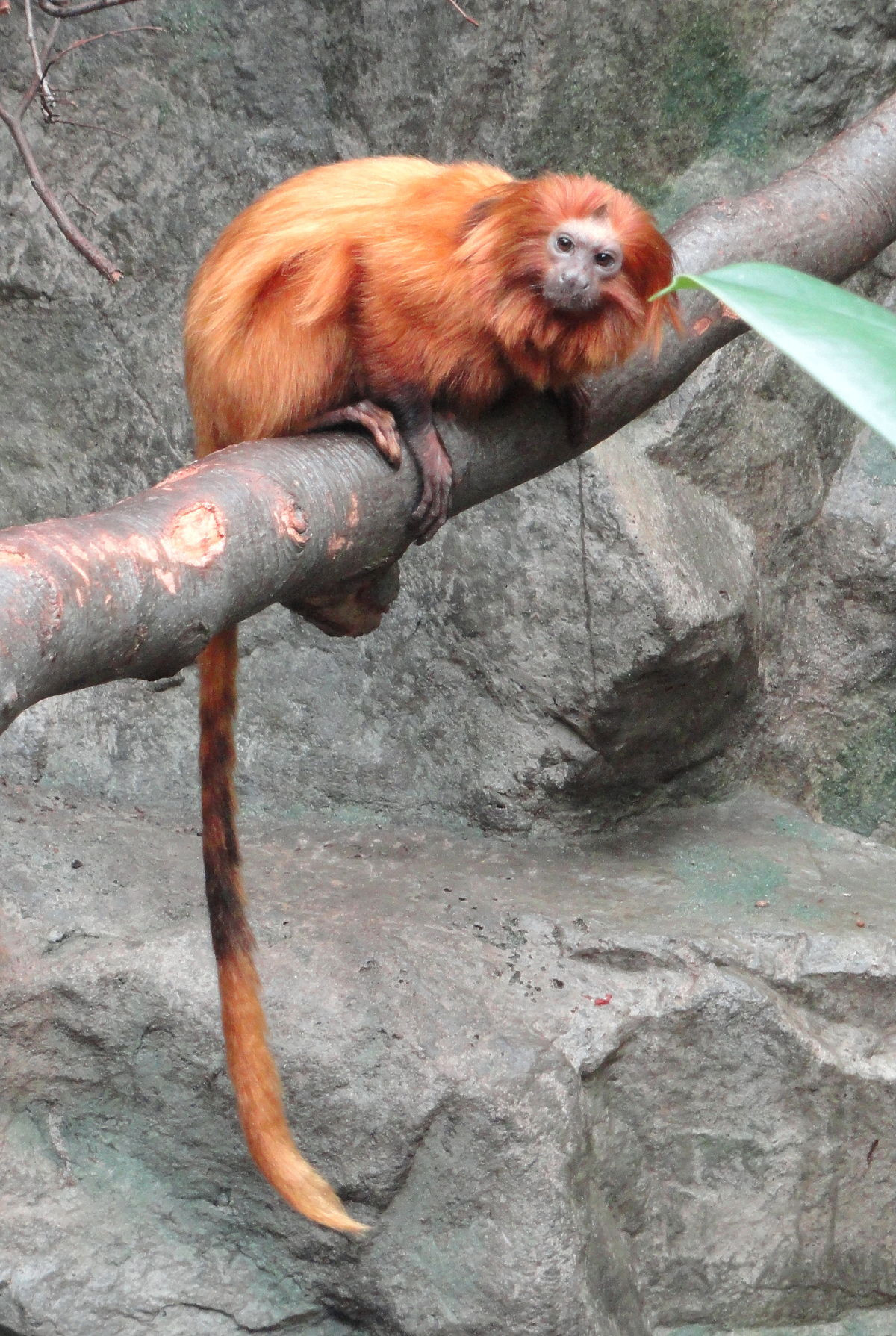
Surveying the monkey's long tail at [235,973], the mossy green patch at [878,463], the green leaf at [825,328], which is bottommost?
the monkey's long tail at [235,973]

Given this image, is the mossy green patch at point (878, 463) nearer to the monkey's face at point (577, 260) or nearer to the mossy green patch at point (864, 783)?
the mossy green patch at point (864, 783)

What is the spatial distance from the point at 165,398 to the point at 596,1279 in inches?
94.5

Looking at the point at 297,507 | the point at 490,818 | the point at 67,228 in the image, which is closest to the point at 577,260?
the point at 297,507

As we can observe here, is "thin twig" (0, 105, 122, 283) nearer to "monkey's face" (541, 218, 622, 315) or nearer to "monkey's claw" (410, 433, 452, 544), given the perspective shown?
"monkey's claw" (410, 433, 452, 544)

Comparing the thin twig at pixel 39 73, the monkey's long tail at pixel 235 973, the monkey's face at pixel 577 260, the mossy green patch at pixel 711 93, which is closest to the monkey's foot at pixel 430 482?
the monkey's face at pixel 577 260

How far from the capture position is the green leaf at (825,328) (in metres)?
0.48

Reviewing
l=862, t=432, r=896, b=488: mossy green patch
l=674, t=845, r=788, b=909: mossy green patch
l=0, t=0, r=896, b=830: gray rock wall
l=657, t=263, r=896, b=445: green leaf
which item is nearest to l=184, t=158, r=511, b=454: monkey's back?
l=0, t=0, r=896, b=830: gray rock wall

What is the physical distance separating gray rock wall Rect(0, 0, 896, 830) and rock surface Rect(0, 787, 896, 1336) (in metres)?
0.38

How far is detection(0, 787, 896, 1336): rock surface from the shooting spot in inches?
110

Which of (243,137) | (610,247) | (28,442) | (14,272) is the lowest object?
(28,442)

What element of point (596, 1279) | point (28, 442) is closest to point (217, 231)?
point (28, 442)

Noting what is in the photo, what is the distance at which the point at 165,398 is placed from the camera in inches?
137

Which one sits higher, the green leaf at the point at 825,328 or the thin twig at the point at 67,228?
the thin twig at the point at 67,228

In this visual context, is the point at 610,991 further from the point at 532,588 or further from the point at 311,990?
the point at 532,588
